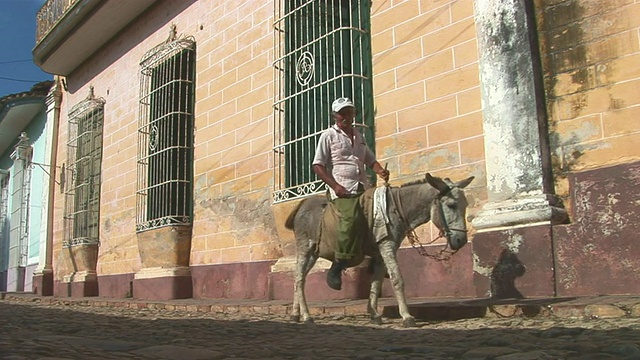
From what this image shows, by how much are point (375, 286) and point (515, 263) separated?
1.18 m

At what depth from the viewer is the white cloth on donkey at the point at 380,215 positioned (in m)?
4.52

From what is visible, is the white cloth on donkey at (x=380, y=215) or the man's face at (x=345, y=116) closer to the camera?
the white cloth on donkey at (x=380, y=215)

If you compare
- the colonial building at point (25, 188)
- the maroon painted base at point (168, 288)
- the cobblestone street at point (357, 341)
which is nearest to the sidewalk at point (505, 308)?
the cobblestone street at point (357, 341)

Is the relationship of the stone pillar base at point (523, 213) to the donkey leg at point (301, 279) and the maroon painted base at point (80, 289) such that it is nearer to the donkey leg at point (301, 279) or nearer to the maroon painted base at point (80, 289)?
the donkey leg at point (301, 279)

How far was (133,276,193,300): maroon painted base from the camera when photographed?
358 inches

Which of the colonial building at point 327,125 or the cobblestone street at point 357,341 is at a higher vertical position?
the colonial building at point 327,125

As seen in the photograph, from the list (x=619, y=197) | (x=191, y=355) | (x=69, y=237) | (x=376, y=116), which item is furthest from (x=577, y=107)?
(x=69, y=237)

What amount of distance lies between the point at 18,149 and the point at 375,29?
43.3 ft

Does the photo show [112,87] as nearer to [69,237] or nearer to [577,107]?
[69,237]

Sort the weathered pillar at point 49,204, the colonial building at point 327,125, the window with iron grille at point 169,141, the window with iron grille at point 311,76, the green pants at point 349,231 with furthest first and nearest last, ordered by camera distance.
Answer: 1. the weathered pillar at point 49,204
2. the window with iron grille at point 169,141
3. the window with iron grille at point 311,76
4. the colonial building at point 327,125
5. the green pants at point 349,231

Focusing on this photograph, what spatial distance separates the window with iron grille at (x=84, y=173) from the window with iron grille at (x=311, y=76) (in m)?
6.05

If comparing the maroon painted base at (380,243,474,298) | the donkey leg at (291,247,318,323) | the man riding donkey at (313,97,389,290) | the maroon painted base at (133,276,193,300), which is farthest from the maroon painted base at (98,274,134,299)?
the man riding donkey at (313,97,389,290)

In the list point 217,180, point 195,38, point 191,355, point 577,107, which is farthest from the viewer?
point 195,38

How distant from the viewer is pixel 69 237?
13344mm
